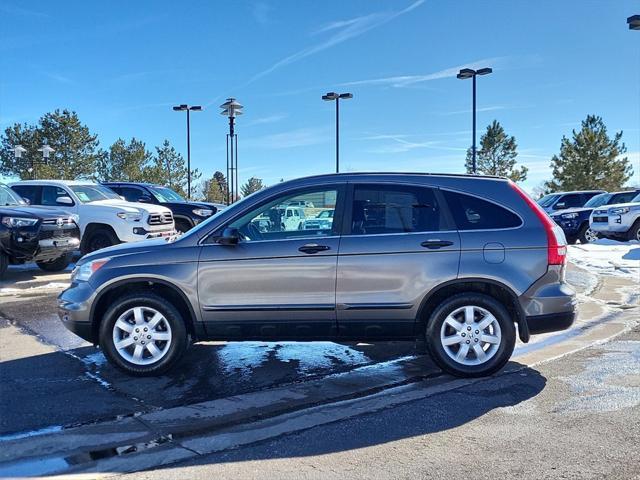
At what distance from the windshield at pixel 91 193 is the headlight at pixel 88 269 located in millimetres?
7548

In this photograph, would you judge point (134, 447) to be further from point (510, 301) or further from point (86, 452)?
point (510, 301)

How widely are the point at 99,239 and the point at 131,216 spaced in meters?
0.92

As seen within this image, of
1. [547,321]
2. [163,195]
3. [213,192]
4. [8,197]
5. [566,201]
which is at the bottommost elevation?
[547,321]

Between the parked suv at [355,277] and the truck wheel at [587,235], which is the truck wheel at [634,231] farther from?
the parked suv at [355,277]

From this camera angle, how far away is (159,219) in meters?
12.5

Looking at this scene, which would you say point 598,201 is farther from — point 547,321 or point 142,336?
point 142,336

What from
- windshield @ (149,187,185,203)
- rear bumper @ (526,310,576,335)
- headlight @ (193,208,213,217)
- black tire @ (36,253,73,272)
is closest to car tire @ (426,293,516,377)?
rear bumper @ (526,310,576,335)

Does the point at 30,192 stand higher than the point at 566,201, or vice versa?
the point at 566,201

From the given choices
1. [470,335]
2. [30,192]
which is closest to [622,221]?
[470,335]

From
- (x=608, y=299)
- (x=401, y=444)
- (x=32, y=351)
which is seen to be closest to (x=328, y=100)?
(x=608, y=299)

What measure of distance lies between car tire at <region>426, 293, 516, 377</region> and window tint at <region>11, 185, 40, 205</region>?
34.1 ft

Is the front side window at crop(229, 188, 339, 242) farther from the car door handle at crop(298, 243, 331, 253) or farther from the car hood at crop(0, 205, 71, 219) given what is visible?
the car hood at crop(0, 205, 71, 219)

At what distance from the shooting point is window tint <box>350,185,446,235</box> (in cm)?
500

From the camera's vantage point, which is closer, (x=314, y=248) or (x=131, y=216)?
(x=314, y=248)
